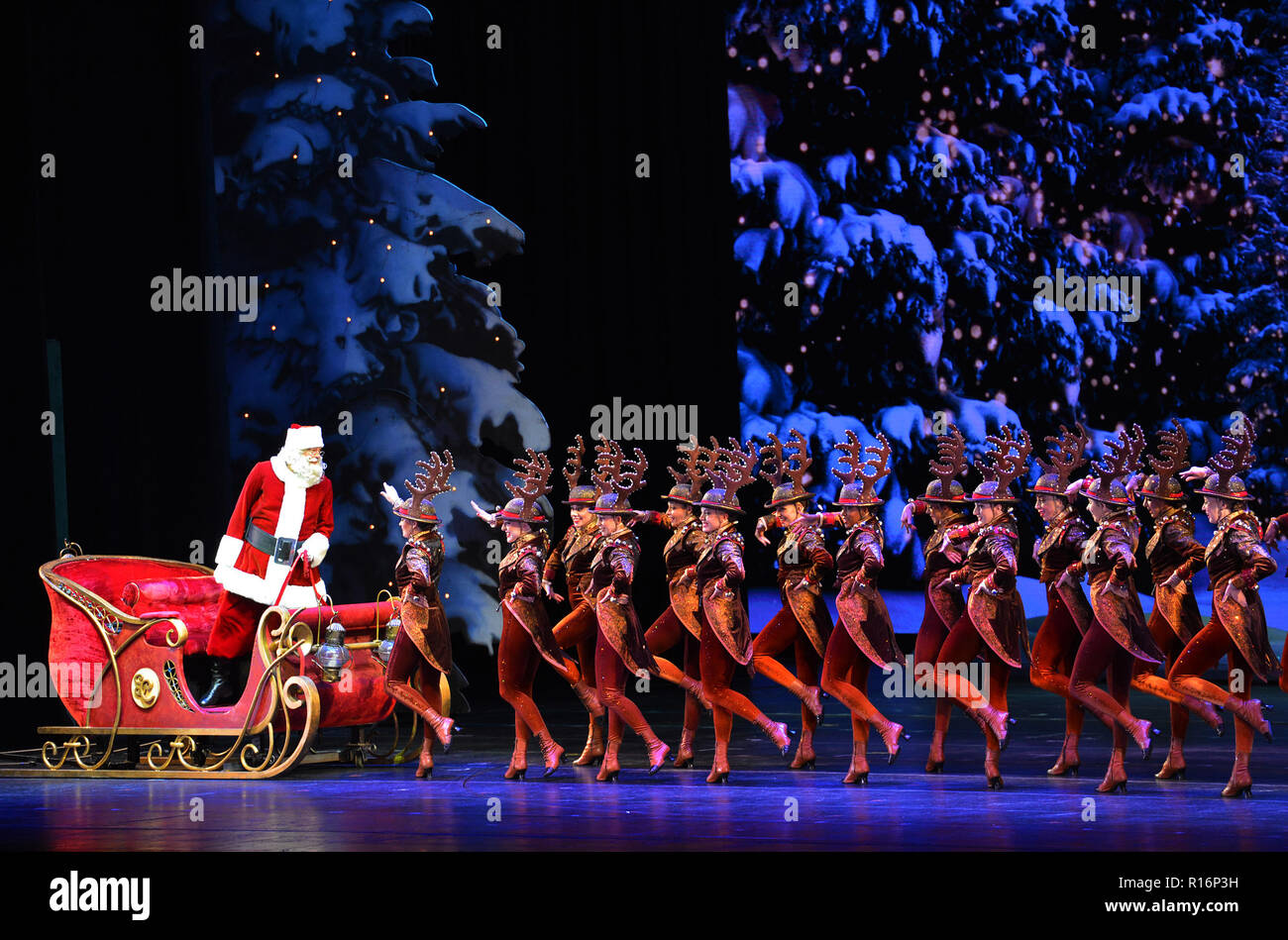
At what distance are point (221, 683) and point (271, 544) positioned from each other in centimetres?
64

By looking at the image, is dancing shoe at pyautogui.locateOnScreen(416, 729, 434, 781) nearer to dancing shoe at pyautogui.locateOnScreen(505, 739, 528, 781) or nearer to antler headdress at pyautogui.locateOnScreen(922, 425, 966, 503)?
dancing shoe at pyautogui.locateOnScreen(505, 739, 528, 781)

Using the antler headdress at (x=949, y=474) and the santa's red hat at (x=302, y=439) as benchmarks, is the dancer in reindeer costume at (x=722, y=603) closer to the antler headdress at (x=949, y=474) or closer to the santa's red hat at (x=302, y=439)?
the antler headdress at (x=949, y=474)

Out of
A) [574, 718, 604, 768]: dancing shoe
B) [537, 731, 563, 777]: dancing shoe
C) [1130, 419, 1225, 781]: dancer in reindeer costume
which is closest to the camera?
[1130, 419, 1225, 781]: dancer in reindeer costume

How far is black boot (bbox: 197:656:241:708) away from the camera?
7184mm

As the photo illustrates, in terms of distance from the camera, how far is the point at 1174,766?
6645 mm

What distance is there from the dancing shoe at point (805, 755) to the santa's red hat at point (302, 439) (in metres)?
2.49

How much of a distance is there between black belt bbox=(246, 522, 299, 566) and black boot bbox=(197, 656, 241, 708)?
0.50m

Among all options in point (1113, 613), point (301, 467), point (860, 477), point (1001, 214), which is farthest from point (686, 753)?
point (1001, 214)

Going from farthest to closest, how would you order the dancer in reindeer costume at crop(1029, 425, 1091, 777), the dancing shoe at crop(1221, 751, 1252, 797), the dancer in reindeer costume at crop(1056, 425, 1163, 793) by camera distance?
the dancer in reindeer costume at crop(1029, 425, 1091, 777) < the dancer in reindeer costume at crop(1056, 425, 1163, 793) < the dancing shoe at crop(1221, 751, 1252, 797)

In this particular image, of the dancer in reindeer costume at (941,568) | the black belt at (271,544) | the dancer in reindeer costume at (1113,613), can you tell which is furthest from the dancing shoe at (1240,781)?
the black belt at (271,544)

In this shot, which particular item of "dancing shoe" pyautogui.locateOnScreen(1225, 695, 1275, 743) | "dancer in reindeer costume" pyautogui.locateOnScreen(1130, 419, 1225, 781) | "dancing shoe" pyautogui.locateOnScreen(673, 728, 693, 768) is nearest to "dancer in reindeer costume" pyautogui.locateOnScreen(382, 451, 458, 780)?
"dancing shoe" pyautogui.locateOnScreen(673, 728, 693, 768)

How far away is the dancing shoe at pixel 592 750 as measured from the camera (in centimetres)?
743

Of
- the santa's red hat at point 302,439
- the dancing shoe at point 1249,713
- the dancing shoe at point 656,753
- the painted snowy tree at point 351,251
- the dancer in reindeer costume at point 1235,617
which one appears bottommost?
the dancing shoe at point 656,753
